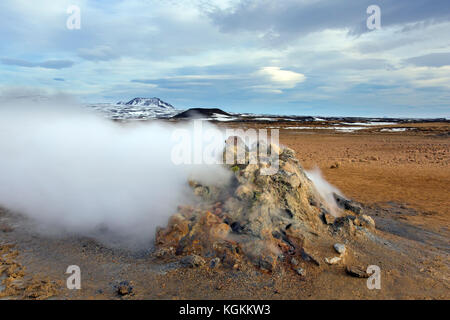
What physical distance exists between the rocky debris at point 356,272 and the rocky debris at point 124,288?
2.77 metres

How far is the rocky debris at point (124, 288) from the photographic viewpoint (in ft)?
11.2

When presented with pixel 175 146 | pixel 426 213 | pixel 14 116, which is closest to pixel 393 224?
pixel 426 213

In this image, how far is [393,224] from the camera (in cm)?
639

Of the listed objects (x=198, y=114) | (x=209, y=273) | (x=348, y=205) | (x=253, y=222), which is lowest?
(x=209, y=273)

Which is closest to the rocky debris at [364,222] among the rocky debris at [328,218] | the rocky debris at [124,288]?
the rocky debris at [328,218]

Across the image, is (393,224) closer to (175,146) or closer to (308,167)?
(175,146)

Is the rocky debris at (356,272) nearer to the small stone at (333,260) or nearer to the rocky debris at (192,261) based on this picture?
the small stone at (333,260)

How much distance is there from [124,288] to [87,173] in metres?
3.60

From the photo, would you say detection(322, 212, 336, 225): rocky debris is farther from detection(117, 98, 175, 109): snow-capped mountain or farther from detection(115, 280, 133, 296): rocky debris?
detection(117, 98, 175, 109): snow-capped mountain

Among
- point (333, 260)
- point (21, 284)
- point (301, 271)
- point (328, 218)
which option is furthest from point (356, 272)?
point (21, 284)

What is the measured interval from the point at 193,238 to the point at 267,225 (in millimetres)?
1132

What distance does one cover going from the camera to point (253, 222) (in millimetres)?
4469

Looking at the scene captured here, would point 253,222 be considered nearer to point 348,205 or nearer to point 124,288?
point 124,288
